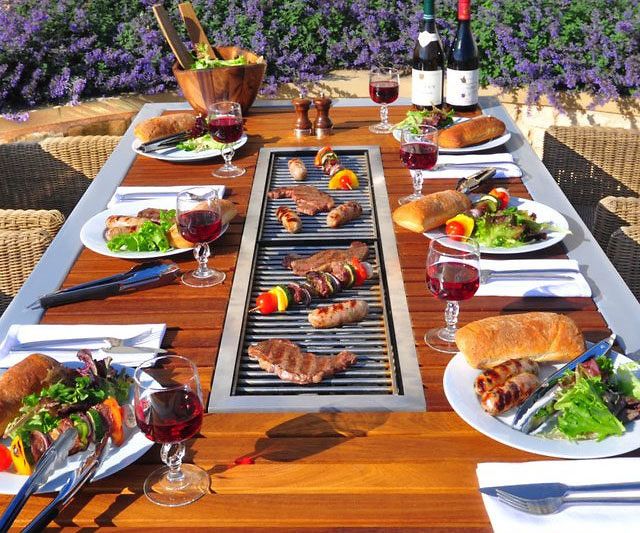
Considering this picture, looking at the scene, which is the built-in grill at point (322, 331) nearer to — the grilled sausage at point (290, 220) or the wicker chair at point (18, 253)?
the grilled sausage at point (290, 220)

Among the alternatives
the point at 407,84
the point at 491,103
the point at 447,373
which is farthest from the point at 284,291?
the point at 407,84

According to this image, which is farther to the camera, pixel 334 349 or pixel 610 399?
pixel 334 349

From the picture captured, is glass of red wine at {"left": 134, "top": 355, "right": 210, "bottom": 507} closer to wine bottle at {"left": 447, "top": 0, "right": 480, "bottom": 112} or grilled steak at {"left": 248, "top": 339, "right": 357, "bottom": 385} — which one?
grilled steak at {"left": 248, "top": 339, "right": 357, "bottom": 385}

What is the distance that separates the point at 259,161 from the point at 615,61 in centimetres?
398

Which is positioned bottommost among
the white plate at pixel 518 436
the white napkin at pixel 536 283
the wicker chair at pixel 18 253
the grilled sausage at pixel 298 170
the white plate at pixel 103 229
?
the wicker chair at pixel 18 253

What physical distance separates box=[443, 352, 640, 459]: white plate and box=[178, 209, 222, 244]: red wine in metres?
0.89

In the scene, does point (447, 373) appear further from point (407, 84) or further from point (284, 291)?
point (407, 84)

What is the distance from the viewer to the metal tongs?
9.91 ft

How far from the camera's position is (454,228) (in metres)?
2.71

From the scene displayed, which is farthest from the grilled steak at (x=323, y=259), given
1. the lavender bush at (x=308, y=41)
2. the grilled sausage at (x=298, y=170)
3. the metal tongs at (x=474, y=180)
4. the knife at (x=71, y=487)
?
the lavender bush at (x=308, y=41)

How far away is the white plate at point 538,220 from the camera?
2.55 m

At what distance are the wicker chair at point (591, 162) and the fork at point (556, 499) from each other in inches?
115

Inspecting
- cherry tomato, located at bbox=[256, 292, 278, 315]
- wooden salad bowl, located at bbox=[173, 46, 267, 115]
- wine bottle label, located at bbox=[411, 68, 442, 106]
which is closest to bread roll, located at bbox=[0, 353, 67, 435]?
cherry tomato, located at bbox=[256, 292, 278, 315]

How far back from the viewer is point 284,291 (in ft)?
7.66
